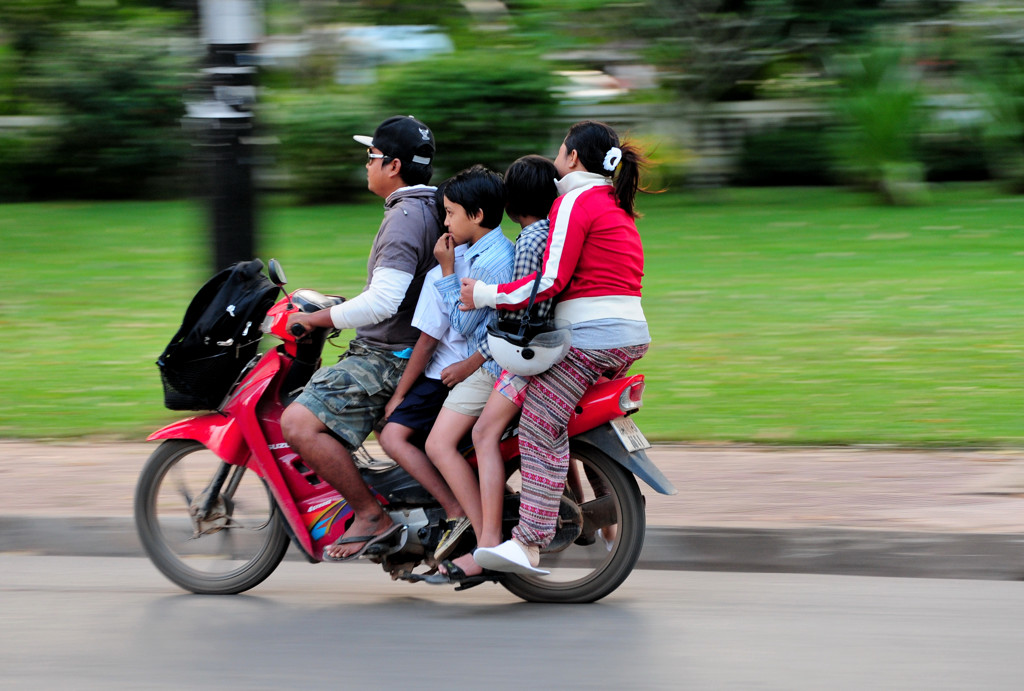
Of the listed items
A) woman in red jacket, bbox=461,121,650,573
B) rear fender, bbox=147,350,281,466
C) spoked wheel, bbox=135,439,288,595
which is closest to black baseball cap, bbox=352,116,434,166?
woman in red jacket, bbox=461,121,650,573

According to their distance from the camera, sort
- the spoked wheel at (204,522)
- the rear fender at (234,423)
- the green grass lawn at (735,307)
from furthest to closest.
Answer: the green grass lawn at (735,307), the spoked wheel at (204,522), the rear fender at (234,423)

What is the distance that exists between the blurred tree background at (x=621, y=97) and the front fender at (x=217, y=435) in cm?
1060

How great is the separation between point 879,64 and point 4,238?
10.2 m

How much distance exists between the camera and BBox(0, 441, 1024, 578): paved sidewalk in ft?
17.9

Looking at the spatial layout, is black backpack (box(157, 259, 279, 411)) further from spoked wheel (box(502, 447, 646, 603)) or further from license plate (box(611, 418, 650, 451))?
license plate (box(611, 418, 650, 451))

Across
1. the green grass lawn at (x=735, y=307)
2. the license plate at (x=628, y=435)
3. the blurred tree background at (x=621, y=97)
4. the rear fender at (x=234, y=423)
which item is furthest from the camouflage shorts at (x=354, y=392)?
the blurred tree background at (x=621, y=97)

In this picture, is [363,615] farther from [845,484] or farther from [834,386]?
[834,386]

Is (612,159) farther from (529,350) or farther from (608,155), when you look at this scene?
(529,350)

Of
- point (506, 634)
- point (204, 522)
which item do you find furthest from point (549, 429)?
point (204, 522)

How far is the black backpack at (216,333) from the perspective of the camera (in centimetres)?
487

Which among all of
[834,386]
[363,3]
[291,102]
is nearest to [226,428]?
[834,386]

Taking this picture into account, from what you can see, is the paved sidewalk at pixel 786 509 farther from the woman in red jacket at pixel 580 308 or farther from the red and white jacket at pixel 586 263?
the red and white jacket at pixel 586 263

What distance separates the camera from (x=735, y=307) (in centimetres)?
1070

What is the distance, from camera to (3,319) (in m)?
10.8
